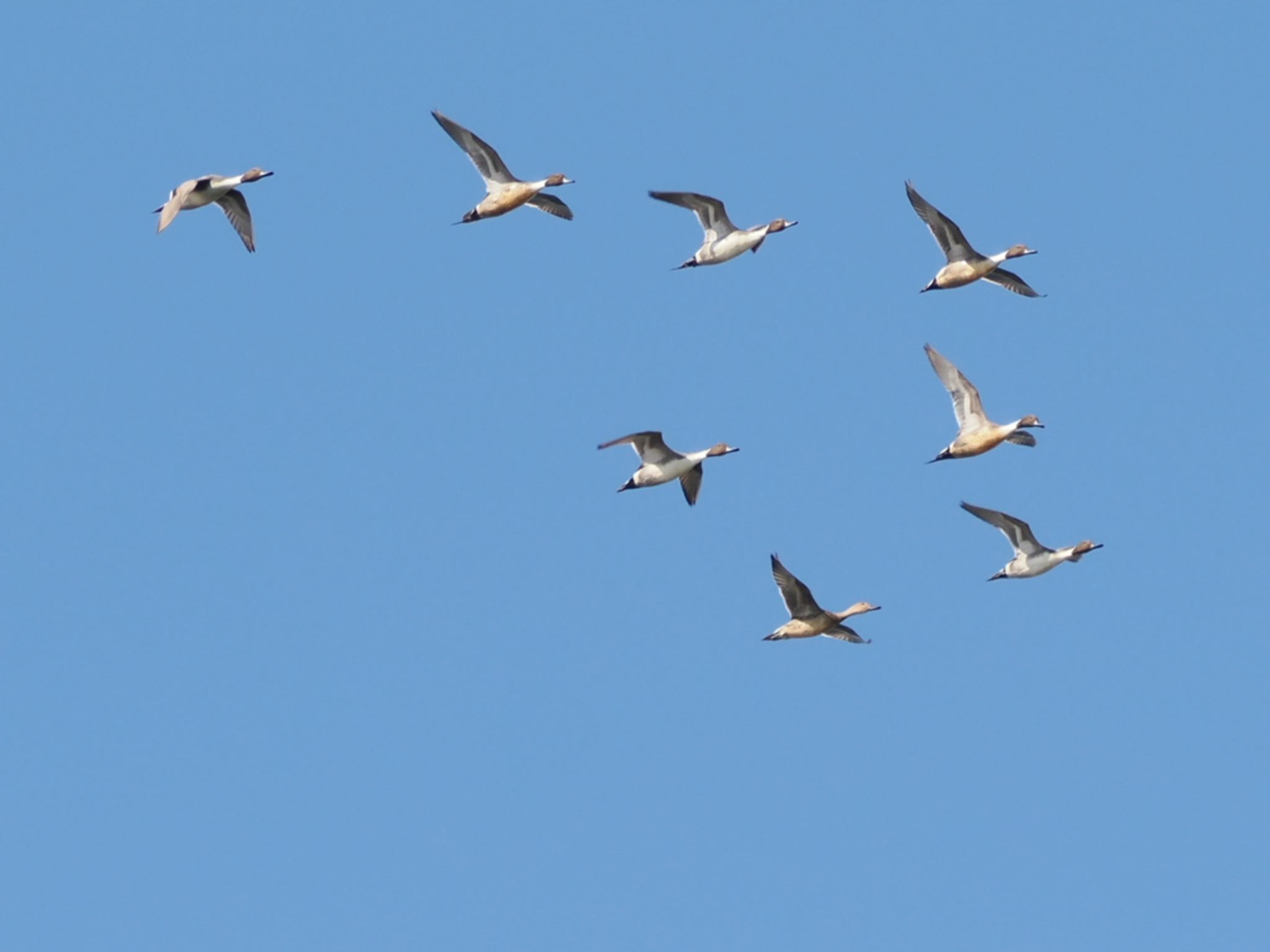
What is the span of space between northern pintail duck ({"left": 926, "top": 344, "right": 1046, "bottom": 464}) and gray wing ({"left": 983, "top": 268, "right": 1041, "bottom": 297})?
6.48ft

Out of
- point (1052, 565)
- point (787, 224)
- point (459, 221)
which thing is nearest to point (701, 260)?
point (787, 224)

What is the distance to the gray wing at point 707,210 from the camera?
144 feet

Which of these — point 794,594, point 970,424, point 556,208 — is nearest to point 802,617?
point 794,594

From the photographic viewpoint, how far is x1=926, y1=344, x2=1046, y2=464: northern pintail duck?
42062 millimetres

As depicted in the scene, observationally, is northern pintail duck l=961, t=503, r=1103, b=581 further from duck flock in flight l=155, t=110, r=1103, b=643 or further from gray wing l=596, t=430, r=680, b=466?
gray wing l=596, t=430, r=680, b=466

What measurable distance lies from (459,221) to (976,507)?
10.5 metres

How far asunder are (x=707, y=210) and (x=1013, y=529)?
316 inches

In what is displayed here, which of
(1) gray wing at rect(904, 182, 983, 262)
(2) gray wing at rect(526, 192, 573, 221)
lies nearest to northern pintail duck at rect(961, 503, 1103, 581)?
(1) gray wing at rect(904, 182, 983, 262)

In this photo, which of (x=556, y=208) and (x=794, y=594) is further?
(x=556, y=208)

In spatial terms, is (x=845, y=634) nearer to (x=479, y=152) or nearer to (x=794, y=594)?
(x=794, y=594)

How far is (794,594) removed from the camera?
41.2 meters

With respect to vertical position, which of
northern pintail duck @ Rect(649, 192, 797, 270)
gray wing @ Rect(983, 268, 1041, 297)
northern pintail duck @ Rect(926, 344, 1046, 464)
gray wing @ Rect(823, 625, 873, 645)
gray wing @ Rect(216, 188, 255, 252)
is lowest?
gray wing @ Rect(823, 625, 873, 645)

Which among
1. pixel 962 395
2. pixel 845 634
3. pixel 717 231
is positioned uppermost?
pixel 717 231

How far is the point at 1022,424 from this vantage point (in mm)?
42125
